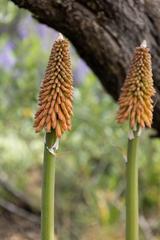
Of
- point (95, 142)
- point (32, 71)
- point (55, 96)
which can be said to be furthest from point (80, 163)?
point (55, 96)

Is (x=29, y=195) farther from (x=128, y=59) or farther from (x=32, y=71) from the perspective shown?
(x=128, y=59)

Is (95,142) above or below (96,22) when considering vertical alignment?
below

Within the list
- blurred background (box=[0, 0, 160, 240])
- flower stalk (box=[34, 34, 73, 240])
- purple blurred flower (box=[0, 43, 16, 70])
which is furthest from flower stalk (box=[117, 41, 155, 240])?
purple blurred flower (box=[0, 43, 16, 70])

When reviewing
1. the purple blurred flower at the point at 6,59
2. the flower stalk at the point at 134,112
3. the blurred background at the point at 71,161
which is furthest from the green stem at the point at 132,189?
the purple blurred flower at the point at 6,59

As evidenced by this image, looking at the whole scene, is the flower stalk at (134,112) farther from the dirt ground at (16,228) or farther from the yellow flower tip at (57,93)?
the dirt ground at (16,228)

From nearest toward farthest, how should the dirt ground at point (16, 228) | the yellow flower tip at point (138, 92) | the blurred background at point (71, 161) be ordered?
the yellow flower tip at point (138, 92)
the dirt ground at point (16, 228)
the blurred background at point (71, 161)

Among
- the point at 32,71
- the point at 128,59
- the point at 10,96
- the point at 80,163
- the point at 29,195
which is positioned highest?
the point at 128,59
